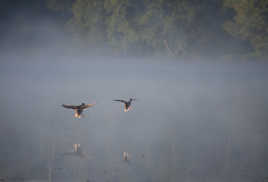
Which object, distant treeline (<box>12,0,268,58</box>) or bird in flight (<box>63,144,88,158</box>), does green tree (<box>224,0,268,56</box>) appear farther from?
bird in flight (<box>63,144,88,158</box>)

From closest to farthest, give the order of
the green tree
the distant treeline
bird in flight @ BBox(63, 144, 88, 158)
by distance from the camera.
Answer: bird in flight @ BBox(63, 144, 88, 158)
the green tree
the distant treeline

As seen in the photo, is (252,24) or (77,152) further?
(252,24)

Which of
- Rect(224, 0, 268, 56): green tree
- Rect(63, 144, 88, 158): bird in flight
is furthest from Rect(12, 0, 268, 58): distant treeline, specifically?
Rect(63, 144, 88, 158): bird in flight

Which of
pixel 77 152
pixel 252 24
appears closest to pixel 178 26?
pixel 252 24

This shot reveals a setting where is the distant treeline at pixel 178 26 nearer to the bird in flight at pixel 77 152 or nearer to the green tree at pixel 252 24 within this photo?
the green tree at pixel 252 24

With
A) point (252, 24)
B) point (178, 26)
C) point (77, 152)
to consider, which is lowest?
point (77, 152)

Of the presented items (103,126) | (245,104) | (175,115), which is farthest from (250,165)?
(245,104)

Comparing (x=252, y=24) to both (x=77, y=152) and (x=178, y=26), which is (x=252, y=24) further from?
(x=77, y=152)

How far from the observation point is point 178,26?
40.9m

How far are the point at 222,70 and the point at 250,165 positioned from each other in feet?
98.5

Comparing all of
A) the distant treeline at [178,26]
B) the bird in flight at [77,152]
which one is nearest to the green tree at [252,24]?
the distant treeline at [178,26]

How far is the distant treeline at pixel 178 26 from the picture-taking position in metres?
40.3

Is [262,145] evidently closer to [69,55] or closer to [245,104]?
[245,104]

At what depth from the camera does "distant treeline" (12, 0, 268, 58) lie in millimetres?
40344
